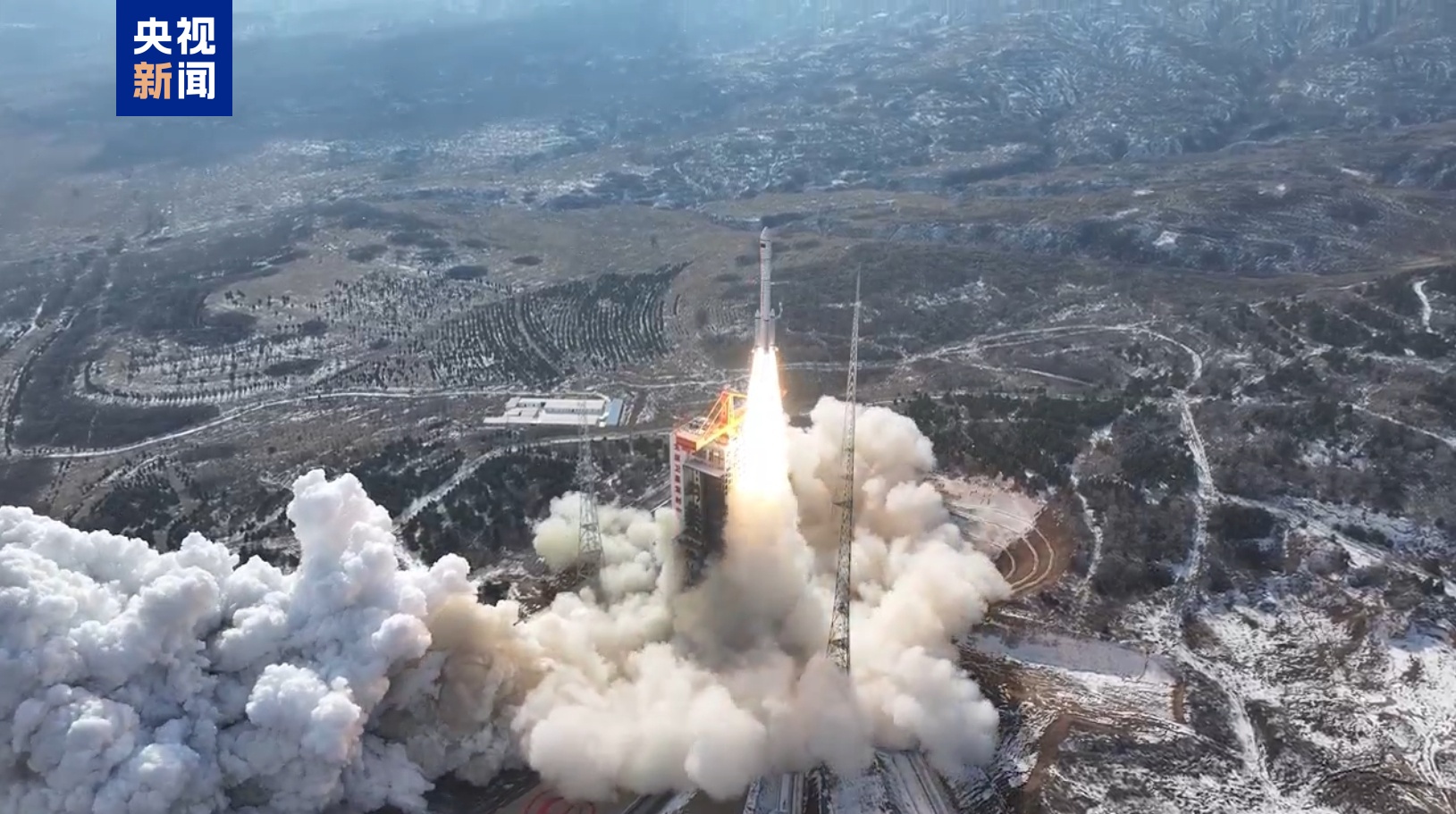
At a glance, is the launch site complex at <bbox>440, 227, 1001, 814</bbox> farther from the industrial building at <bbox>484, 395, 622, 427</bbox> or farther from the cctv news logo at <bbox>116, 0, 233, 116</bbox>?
the cctv news logo at <bbox>116, 0, 233, 116</bbox>

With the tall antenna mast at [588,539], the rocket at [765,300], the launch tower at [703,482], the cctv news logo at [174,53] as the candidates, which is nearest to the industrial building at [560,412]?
the tall antenna mast at [588,539]

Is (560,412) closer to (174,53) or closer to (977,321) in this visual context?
(977,321)

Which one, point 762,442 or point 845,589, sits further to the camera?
point 762,442

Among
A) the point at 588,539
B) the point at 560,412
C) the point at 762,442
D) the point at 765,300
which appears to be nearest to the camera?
the point at 765,300

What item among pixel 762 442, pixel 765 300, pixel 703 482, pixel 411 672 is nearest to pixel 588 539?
pixel 703 482

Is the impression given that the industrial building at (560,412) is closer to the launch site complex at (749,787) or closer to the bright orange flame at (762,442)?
the launch site complex at (749,787)

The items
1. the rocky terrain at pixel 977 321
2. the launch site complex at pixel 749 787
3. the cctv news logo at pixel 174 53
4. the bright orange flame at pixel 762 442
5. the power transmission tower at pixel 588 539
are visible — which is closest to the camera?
the launch site complex at pixel 749 787
